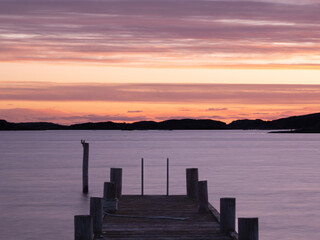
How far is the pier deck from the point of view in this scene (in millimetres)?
13477

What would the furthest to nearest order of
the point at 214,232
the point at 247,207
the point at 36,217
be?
1. the point at 247,207
2. the point at 36,217
3. the point at 214,232

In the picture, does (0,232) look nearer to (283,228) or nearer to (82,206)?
(82,206)

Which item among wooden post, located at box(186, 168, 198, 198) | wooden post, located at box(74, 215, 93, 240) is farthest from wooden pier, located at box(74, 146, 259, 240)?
wooden post, located at box(186, 168, 198, 198)

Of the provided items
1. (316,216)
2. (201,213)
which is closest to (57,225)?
(201,213)

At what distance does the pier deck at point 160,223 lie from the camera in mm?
13477

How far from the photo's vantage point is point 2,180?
150 ft

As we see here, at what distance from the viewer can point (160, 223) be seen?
15.1m

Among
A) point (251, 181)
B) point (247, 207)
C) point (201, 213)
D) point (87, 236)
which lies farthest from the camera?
point (251, 181)

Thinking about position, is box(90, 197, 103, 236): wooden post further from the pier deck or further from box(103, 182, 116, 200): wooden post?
box(103, 182, 116, 200): wooden post

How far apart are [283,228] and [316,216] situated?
10.8ft

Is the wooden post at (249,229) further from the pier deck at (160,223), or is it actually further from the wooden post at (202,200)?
the wooden post at (202,200)

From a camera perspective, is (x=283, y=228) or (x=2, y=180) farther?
(x=2, y=180)

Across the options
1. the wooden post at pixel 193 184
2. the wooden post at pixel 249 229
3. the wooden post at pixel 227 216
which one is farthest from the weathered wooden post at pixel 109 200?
the wooden post at pixel 249 229

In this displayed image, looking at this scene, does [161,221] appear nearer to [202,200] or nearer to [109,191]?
[202,200]
